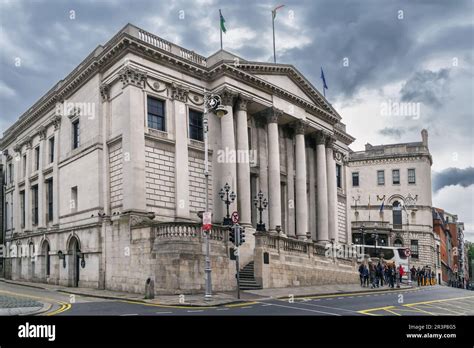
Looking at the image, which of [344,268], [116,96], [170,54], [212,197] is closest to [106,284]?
[212,197]

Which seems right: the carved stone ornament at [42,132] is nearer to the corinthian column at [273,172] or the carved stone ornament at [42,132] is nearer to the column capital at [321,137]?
the corinthian column at [273,172]

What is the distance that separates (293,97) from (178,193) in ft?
50.5

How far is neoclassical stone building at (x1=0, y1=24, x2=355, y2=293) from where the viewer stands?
2961 cm

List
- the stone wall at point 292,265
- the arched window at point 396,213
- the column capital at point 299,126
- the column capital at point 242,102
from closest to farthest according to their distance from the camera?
the stone wall at point 292,265 < the column capital at point 242,102 < the column capital at point 299,126 < the arched window at point 396,213

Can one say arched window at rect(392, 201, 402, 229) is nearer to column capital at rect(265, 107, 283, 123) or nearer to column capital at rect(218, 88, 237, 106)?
column capital at rect(265, 107, 283, 123)

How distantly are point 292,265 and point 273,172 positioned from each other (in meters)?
10.3

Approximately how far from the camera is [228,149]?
3653 cm

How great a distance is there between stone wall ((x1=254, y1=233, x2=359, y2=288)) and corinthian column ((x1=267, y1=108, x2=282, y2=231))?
17.1 feet

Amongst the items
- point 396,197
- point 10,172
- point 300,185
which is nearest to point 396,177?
point 396,197

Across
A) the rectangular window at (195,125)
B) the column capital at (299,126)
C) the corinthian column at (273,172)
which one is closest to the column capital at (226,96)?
the rectangular window at (195,125)

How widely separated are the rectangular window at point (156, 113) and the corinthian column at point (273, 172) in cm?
1028

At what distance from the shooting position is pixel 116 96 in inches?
1309

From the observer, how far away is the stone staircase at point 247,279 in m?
28.8
